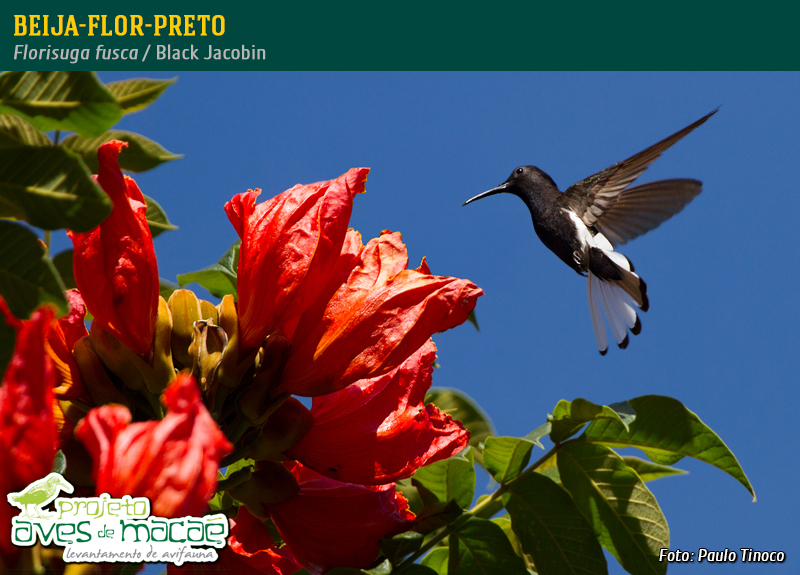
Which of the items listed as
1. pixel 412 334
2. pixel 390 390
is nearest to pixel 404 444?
pixel 390 390

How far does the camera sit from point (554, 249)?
3.40 metres

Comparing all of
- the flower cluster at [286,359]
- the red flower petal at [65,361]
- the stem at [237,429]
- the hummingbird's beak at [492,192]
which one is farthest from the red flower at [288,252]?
the hummingbird's beak at [492,192]

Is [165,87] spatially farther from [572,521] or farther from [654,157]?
[654,157]

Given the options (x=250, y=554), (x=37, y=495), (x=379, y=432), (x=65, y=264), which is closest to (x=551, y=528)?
(x=379, y=432)

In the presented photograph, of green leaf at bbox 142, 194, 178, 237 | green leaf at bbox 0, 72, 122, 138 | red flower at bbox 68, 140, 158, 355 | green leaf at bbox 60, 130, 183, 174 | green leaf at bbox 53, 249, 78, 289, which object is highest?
green leaf at bbox 60, 130, 183, 174

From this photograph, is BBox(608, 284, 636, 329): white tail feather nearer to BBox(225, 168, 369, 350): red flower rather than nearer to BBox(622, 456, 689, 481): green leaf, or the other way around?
BBox(622, 456, 689, 481): green leaf

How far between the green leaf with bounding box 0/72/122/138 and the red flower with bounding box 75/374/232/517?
1.82 ft

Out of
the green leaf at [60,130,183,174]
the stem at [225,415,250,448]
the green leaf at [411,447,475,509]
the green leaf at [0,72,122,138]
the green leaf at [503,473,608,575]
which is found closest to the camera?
the green leaf at [0,72,122,138]

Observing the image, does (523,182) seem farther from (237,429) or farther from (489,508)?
(237,429)

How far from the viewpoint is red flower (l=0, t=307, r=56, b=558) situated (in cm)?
73

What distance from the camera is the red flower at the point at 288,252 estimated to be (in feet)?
4.19

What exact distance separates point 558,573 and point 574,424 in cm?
30

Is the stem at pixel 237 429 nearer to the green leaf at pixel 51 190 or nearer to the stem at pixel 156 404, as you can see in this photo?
the stem at pixel 156 404

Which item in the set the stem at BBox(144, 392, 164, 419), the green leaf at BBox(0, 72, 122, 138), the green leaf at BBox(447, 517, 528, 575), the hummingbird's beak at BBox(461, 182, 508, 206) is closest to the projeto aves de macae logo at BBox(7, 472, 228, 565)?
the stem at BBox(144, 392, 164, 419)
